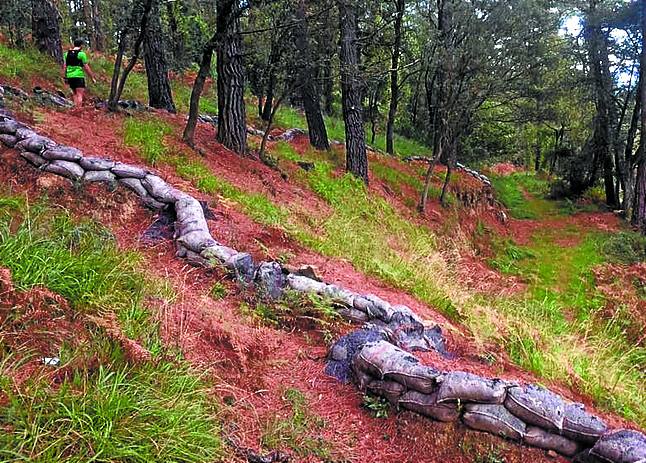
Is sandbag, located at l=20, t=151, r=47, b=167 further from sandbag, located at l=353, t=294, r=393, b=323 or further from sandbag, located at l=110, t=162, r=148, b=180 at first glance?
sandbag, located at l=353, t=294, r=393, b=323

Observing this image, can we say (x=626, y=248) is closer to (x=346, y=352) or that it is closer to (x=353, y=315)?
(x=353, y=315)

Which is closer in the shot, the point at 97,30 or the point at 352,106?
the point at 352,106

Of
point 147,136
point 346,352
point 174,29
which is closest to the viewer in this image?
point 346,352

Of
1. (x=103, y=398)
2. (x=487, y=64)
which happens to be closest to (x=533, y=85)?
(x=487, y=64)

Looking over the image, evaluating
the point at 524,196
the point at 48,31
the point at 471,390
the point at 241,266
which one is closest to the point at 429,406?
the point at 471,390

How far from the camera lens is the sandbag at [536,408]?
10.0 feet

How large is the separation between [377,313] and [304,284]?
676mm

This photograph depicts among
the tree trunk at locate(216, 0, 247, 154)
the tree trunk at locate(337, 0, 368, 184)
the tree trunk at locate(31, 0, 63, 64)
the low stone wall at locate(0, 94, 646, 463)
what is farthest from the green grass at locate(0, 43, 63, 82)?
the tree trunk at locate(337, 0, 368, 184)

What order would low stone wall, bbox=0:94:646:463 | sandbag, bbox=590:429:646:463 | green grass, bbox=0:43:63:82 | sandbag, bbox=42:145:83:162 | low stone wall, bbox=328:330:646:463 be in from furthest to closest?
green grass, bbox=0:43:63:82, sandbag, bbox=42:145:83:162, low stone wall, bbox=0:94:646:463, low stone wall, bbox=328:330:646:463, sandbag, bbox=590:429:646:463

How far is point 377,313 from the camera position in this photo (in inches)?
175

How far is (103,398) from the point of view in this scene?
93.3 inches

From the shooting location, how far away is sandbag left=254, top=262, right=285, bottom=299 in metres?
4.47

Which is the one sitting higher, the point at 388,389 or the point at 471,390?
the point at 471,390

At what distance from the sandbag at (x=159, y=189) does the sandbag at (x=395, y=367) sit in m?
2.91
